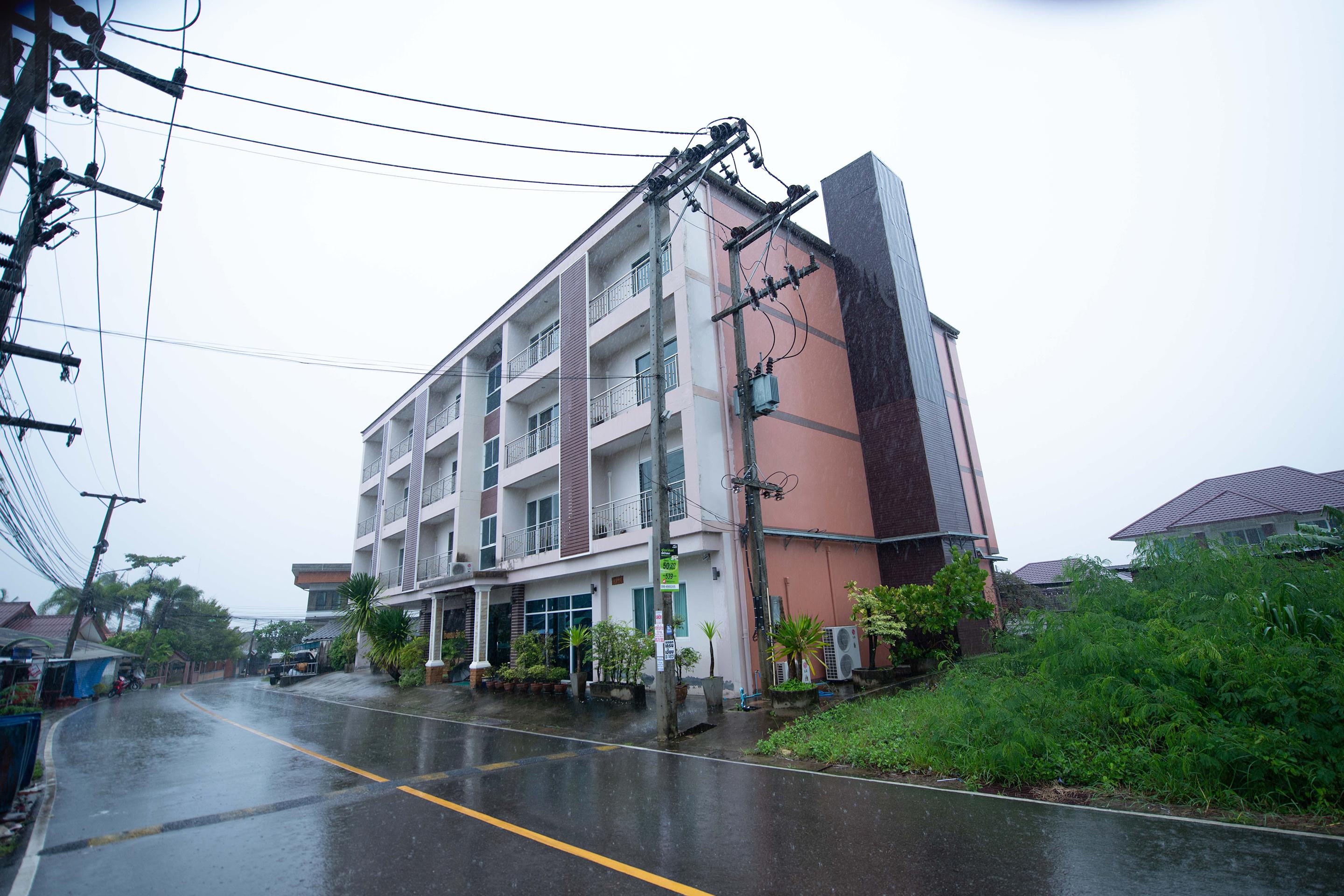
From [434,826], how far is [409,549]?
24.5 meters

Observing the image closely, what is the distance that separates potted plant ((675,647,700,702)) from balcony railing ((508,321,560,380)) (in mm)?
11209

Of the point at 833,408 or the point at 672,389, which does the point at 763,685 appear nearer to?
the point at 672,389

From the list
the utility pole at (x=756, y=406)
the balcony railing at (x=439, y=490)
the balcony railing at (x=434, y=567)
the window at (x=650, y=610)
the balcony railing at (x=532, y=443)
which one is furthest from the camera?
the balcony railing at (x=439, y=490)

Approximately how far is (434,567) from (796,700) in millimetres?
19471

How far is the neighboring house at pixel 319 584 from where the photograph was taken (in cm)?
5353

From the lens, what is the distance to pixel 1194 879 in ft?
13.0

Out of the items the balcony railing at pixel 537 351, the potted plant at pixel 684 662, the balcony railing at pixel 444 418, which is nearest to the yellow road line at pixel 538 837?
the potted plant at pixel 684 662

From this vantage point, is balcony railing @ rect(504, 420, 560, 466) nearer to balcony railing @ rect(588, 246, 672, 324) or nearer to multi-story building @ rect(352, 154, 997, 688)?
multi-story building @ rect(352, 154, 997, 688)

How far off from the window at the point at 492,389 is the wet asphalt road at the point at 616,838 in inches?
681

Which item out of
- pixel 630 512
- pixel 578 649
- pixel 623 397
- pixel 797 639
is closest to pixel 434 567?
pixel 578 649

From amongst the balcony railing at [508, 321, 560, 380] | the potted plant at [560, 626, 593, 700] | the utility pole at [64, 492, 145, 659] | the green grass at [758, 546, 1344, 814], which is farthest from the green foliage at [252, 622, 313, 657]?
the green grass at [758, 546, 1344, 814]

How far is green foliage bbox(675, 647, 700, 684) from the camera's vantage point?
1409cm

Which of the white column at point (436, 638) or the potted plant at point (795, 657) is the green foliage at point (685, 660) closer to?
→ the potted plant at point (795, 657)

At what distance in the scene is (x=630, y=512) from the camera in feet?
55.7
